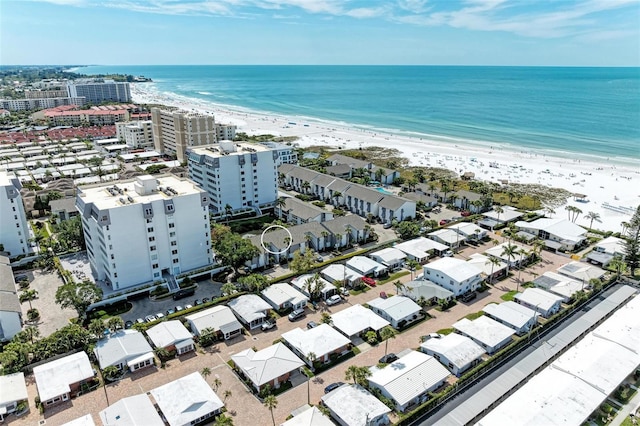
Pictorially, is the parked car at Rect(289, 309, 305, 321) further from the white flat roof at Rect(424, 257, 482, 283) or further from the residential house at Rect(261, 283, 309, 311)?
the white flat roof at Rect(424, 257, 482, 283)

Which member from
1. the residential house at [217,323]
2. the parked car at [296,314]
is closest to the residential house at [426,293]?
the parked car at [296,314]

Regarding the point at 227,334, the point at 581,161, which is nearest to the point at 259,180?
the point at 227,334

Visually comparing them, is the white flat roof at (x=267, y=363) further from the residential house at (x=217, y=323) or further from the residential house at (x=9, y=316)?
the residential house at (x=9, y=316)

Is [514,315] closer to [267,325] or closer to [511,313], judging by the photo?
[511,313]

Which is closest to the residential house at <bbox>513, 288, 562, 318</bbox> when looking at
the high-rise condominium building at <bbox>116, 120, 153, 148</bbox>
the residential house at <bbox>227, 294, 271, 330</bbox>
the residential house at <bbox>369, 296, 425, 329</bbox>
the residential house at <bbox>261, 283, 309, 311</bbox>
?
the residential house at <bbox>369, 296, 425, 329</bbox>

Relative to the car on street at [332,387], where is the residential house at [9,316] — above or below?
above

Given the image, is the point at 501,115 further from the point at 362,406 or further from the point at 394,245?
the point at 362,406

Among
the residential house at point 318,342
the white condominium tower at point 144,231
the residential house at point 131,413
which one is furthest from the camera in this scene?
the white condominium tower at point 144,231

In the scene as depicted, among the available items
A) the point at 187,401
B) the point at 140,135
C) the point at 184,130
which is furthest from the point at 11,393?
the point at 140,135
